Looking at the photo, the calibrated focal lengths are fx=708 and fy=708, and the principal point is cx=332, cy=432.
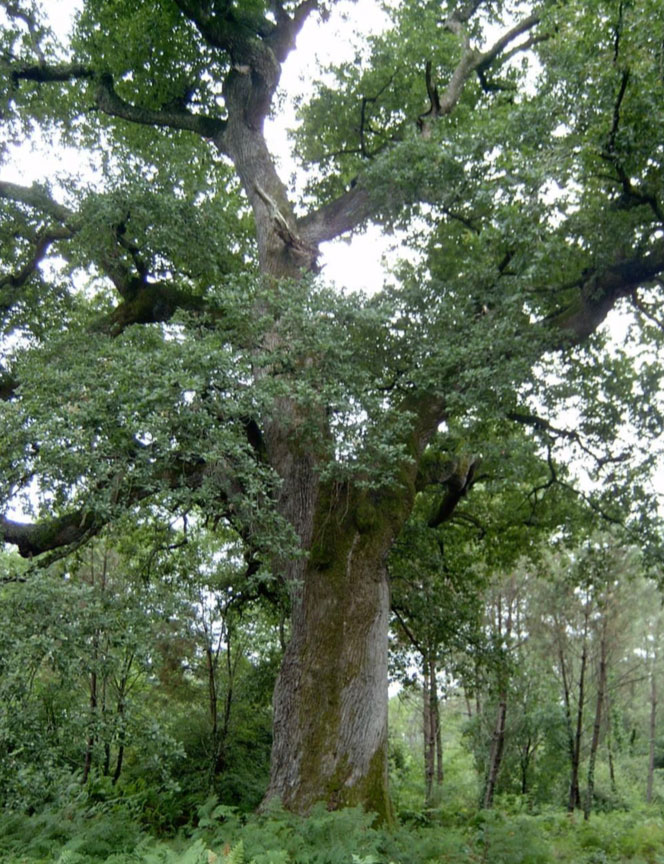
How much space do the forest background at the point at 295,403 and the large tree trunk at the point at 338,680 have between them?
4 centimetres

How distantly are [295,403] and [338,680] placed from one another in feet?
11.5

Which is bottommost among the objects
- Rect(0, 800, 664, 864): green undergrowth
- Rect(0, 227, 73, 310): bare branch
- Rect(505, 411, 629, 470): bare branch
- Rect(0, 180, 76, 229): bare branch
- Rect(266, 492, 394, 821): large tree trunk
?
Rect(0, 800, 664, 864): green undergrowth

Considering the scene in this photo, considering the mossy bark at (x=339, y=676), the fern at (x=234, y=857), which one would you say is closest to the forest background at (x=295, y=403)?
the mossy bark at (x=339, y=676)

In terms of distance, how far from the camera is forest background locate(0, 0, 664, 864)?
21.5 ft

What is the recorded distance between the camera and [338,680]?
810 centimetres

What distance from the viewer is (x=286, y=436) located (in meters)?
9.45

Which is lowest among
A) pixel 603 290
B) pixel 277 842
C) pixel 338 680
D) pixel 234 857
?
pixel 277 842

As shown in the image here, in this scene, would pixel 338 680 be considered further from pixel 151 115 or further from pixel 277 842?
pixel 151 115

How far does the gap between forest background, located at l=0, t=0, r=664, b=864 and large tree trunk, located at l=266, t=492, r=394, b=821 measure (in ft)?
0.11

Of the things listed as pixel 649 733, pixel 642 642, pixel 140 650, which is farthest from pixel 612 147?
pixel 649 733

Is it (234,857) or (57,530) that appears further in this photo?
(57,530)

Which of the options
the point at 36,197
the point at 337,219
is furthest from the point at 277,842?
the point at 36,197

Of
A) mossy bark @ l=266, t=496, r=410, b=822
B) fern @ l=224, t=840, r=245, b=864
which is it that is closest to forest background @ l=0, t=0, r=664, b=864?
mossy bark @ l=266, t=496, r=410, b=822

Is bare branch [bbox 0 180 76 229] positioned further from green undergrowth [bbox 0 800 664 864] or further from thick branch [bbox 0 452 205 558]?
green undergrowth [bbox 0 800 664 864]
